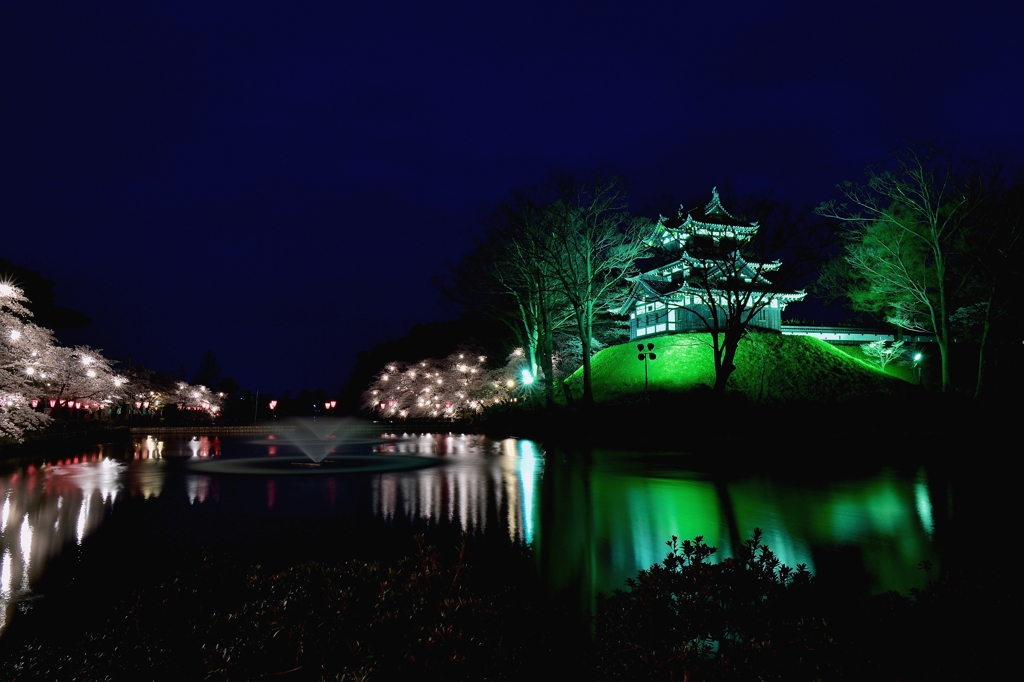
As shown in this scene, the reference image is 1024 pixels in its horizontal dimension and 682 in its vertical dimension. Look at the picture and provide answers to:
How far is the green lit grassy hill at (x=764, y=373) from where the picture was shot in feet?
132

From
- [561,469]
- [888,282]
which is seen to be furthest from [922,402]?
[561,469]

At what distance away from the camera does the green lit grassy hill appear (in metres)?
40.3

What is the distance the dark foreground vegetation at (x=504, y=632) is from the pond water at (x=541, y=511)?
2.16 m

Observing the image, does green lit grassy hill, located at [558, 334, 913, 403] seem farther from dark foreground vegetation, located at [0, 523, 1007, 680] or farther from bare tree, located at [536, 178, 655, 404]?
dark foreground vegetation, located at [0, 523, 1007, 680]

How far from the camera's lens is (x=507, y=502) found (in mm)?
12070

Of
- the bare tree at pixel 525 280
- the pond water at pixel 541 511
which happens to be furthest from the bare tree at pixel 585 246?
the pond water at pixel 541 511

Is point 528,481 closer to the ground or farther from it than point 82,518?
closer to the ground

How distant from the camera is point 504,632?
12.4 feet

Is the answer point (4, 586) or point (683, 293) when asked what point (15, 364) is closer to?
point (4, 586)

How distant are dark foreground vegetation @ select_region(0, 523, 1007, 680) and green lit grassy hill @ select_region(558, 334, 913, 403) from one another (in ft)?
120

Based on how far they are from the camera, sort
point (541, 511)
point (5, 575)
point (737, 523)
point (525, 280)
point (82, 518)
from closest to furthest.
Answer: point (5, 575)
point (737, 523)
point (82, 518)
point (541, 511)
point (525, 280)

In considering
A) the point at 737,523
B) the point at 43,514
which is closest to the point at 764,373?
the point at 737,523

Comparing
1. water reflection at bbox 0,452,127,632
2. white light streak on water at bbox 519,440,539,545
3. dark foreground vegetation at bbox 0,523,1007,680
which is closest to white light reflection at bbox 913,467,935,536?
white light streak on water at bbox 519,440,539,545

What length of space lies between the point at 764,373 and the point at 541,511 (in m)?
34.9
